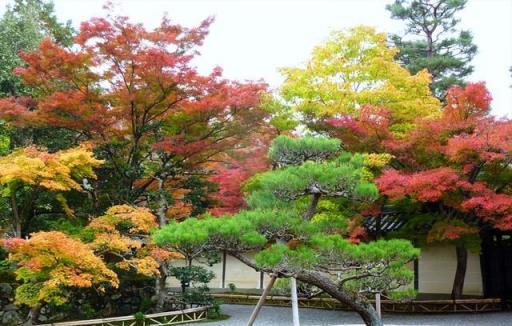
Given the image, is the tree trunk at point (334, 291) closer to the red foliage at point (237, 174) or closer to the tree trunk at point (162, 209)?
the red foliage at point (237, 174)

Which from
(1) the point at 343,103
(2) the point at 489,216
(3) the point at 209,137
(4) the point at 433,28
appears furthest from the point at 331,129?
(4) the point at 433,28

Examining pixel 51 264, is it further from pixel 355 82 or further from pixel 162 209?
pixel 355 82

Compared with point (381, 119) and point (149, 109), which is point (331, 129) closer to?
point (381, 119)

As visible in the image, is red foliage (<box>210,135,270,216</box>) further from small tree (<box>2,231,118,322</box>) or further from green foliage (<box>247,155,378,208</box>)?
green foliage (<box>247,155,378,208</box>)

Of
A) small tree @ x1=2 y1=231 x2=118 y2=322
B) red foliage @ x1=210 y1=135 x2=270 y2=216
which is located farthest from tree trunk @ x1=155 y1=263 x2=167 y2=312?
small tree @ x1=2 y1=231 x2=118 y2=322

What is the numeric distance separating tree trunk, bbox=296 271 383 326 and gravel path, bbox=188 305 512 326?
358 centimetres

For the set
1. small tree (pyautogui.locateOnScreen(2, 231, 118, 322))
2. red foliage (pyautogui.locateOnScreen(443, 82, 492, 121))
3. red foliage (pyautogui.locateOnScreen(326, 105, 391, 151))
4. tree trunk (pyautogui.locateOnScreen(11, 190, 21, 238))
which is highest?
red foliage (pyautogui.locateOnScreen(443, 82, 492, 121))

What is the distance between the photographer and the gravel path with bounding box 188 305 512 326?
11.6 metres

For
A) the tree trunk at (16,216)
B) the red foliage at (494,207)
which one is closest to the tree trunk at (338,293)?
the red foliage at (494,207)

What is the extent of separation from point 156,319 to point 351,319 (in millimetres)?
4944

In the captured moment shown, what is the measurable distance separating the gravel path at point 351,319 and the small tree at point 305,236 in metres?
4.36

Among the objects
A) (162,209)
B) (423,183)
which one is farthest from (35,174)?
(423,183)

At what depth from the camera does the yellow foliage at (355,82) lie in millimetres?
12742

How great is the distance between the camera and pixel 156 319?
11922 millimetres
